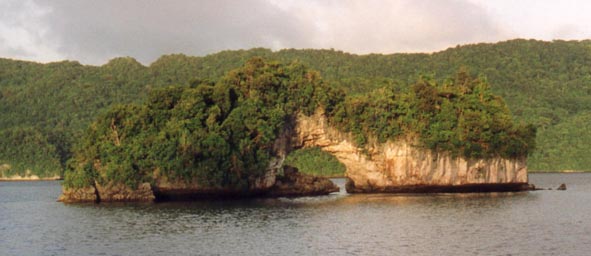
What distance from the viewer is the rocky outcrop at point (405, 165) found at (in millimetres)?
69812

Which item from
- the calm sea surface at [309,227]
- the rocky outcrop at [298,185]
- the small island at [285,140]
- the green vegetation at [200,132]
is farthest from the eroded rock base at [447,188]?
the green vegetation at [200,132]

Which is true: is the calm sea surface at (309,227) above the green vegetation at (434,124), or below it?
below

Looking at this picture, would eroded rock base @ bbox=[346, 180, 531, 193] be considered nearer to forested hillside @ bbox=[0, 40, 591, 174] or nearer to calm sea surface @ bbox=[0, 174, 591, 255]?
calm sea surface @ bbox=[0, 174, 591, 255]

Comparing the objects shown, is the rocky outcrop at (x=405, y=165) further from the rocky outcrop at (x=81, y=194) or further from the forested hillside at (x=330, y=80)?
the forested hillside at (x=330, y=80)

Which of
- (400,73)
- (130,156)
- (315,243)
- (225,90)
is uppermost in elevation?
(400,73)

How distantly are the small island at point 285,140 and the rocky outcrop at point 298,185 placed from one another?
0.11 m

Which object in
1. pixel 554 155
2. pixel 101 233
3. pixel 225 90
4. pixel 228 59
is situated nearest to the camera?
pixel 101 233

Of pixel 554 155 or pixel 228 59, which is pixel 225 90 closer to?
pixel 554 155

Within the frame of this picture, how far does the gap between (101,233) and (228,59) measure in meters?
119

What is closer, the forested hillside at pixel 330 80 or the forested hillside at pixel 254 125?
the forested hillside at pixel 254 125

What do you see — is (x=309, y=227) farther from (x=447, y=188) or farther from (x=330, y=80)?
(x=330, y=80)

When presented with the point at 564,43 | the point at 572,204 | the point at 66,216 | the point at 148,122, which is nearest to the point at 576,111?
the point at 564,43

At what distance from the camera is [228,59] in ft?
528

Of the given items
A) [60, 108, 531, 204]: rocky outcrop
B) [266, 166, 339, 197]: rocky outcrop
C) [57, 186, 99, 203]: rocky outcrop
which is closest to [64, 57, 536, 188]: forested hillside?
[57, 186, 99, 203]: rocky outcrop
